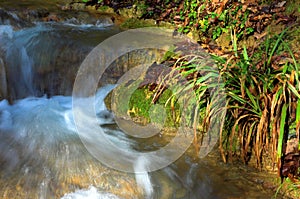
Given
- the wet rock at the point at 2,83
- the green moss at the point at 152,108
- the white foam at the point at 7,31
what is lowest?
the green moss at the point at 152,108

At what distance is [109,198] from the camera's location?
3193mm

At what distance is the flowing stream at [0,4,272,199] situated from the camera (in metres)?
3.31

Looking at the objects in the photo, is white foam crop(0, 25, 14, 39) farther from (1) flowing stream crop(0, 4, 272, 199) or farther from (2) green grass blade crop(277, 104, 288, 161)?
(2) green grass blade crop(277, 104, 288, 161)

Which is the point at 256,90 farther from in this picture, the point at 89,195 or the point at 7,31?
the point at 7,31

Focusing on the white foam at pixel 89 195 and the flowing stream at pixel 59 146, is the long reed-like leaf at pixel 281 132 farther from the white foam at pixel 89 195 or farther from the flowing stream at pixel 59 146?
the white foam at pixel 89 195

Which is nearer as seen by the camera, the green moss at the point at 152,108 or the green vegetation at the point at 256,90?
the green vegetation at the point at 256,90


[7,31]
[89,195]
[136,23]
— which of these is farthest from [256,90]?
[7,31]

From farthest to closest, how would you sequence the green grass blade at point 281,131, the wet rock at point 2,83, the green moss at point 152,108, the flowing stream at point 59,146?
1. the wet rock at point 2,83
2. the green moss at point 152,108
3. the flowing stream at point 59,146
4. the green grass blade at point 281,131

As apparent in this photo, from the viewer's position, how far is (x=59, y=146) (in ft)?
12.9

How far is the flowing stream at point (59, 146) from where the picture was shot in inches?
130

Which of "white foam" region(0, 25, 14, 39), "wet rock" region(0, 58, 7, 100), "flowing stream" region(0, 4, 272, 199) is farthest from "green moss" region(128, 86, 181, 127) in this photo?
"white foam" region(0, 25, 14, 39)

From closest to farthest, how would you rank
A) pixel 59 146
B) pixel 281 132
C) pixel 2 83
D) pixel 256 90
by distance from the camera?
1. pixel 281 132
2. pixel 256 90
3. pixel 59 146
4. pixel 2 83

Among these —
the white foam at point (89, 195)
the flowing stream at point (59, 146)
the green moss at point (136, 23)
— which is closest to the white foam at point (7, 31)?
the flowing stream at point (59, 146)

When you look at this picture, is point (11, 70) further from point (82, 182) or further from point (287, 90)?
point (287, 90)
